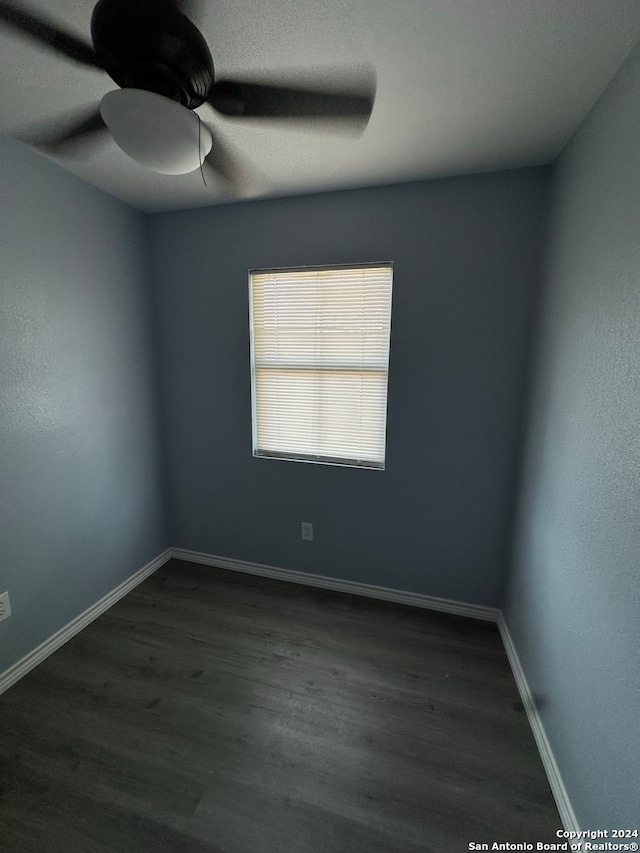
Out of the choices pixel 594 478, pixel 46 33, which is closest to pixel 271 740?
pixel 594 478

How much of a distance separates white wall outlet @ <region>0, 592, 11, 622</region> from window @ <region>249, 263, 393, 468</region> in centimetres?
144

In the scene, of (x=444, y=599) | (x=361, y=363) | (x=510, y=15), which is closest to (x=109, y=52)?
(x=510, y=15)

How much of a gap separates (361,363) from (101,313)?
1530 mm

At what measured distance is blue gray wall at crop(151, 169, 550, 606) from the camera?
69.0 inches

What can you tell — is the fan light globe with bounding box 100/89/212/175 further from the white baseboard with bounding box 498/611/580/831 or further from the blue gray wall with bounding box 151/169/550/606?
the white baseboard with bounding box 498/611/580/831

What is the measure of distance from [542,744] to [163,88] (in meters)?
2.46

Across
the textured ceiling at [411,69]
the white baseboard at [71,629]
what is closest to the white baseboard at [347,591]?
the white baseboard at [71,629]

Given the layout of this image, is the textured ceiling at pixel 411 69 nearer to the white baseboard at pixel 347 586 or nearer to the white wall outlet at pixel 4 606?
the white wall outlet at pixel 4 606

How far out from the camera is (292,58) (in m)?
1.06

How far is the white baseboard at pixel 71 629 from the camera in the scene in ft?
5.28

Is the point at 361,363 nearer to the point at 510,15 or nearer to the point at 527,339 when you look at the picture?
the point at 527,339

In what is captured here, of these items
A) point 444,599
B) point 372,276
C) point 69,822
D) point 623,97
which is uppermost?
point 623,97

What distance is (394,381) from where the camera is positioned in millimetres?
1959

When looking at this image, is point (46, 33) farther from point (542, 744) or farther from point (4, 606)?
point (542, 744)
